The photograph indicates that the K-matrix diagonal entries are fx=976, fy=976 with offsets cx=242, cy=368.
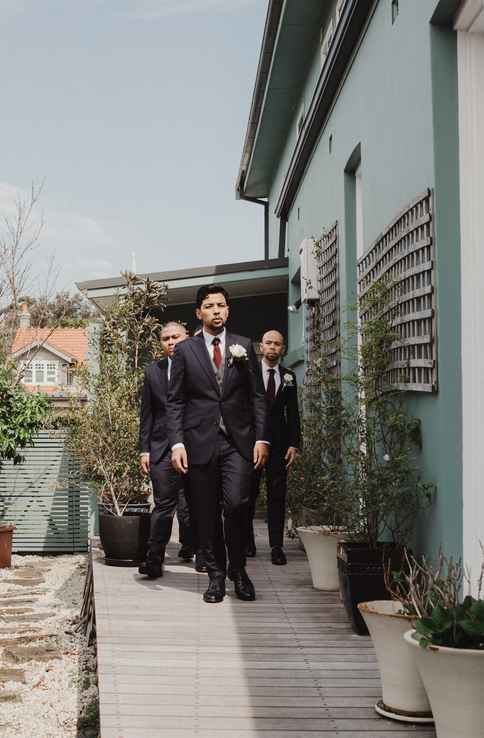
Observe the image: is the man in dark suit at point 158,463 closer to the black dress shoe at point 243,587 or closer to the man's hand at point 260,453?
the black dress shoe at point 243,587

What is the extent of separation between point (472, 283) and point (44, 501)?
7.88m

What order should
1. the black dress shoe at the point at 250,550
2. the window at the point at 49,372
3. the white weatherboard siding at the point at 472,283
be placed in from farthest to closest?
the window at the point at 49,372, the black dress shoe at the point at 250,550, the white weatherboard siding at the point at 472,283

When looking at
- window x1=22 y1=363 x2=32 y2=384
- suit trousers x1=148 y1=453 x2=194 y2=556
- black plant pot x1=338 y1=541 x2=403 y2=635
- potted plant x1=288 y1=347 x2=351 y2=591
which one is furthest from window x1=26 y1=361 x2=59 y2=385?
black plant pot x1=338 y1=541 x2=403 y2=635

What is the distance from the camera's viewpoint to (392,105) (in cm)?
586

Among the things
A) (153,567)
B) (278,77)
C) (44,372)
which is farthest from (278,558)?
(44,372)

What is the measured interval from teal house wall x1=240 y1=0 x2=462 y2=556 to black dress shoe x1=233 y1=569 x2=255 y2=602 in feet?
3.87

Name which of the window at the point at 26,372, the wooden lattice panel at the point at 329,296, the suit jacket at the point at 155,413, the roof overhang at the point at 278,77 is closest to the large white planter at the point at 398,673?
the suit jacket at the point at 155,413

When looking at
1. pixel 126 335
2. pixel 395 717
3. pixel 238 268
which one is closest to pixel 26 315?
pixel 238 268

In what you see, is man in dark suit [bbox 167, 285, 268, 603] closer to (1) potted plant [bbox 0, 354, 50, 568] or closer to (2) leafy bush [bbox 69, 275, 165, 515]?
(2) leafy bush [bbox 69, 275, 165, 515]

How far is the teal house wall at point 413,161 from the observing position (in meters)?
4.66

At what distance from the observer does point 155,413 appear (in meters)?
6.98

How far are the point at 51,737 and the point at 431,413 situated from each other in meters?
2.61

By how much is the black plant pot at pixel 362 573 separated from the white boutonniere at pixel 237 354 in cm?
126

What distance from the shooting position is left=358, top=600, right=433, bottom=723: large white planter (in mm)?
3604
